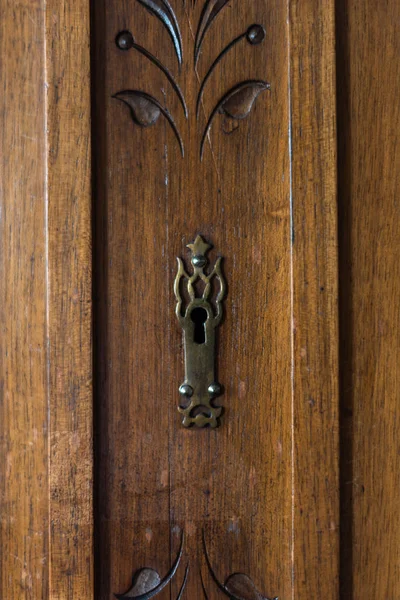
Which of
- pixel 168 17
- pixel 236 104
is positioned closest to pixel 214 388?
pixel 236 104

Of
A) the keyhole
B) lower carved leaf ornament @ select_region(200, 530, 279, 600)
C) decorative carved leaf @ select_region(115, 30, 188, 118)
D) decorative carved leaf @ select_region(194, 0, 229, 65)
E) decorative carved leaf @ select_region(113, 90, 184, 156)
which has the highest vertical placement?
decorative carved leaf @ select_region(194, 0, 229, 65)

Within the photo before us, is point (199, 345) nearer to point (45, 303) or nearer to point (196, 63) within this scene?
point (45, 303)

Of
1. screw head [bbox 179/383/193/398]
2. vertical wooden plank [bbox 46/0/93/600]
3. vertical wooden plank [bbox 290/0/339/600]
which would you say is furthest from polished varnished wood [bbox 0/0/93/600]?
vertical wooden plank [bbox 290/0/339/600]

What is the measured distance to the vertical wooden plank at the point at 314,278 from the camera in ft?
2.03

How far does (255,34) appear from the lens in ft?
2.06

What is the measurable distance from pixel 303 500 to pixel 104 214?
39 centimetres

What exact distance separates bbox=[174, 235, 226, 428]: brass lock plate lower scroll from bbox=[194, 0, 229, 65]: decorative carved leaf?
8.6 inches

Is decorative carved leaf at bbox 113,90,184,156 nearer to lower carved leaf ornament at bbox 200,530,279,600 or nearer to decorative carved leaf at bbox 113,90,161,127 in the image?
decorative carved leaf at bbox 113,90,161,127

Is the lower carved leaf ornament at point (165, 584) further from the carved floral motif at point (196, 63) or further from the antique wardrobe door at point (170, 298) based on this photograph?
the carved floral motif at point (196, 63)

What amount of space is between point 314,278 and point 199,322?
0.14 metres

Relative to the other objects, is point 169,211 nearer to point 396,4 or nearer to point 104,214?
point 104,214

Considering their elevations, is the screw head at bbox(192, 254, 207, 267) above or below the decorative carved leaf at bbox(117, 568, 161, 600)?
above

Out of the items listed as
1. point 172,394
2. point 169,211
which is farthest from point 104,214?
point 172,394

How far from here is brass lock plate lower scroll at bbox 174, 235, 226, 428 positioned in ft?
2.06
